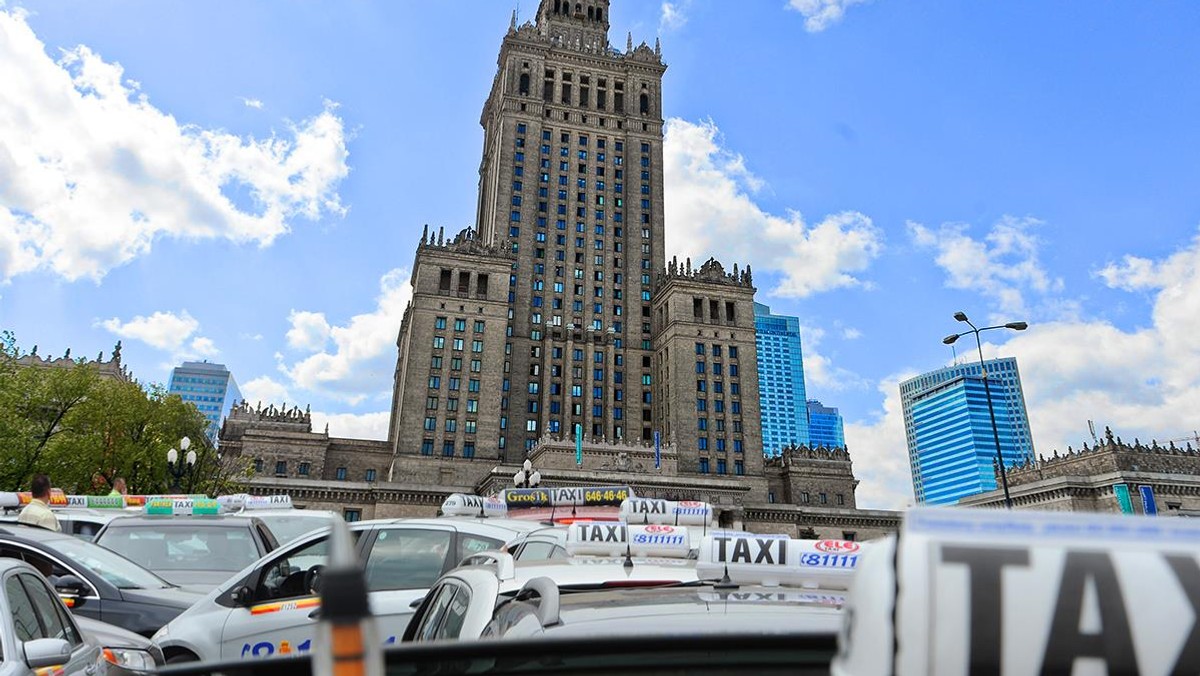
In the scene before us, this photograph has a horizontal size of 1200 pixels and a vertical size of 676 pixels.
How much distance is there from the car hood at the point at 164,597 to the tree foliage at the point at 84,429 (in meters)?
28.6

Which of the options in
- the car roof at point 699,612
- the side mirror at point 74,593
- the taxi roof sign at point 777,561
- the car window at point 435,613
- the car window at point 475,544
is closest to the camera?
the car roof at point 699,612

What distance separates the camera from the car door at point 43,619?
4930 mm

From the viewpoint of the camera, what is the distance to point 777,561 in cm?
401

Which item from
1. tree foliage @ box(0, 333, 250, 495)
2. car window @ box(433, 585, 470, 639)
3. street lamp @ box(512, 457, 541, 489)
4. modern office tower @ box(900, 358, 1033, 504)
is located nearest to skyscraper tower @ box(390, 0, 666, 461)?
tree foliage @ box(0, 333, 250, 495)

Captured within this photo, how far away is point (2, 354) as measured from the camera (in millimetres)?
40469

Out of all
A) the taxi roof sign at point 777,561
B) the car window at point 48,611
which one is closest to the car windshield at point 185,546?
the car window at point 48,611

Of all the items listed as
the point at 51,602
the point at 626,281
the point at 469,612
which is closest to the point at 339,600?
the point at 469,612

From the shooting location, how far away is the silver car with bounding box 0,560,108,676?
4539mm

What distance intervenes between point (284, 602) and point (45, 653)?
7.96 feet

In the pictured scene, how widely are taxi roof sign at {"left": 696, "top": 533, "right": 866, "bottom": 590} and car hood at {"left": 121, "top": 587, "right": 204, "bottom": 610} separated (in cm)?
652

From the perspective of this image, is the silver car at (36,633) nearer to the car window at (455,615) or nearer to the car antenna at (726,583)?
the car window at (455,615)

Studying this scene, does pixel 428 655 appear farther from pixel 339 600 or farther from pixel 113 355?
pixel 113 355

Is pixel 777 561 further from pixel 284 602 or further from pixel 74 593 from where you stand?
pixel 74 593

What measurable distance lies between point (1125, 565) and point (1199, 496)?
80.0 m
